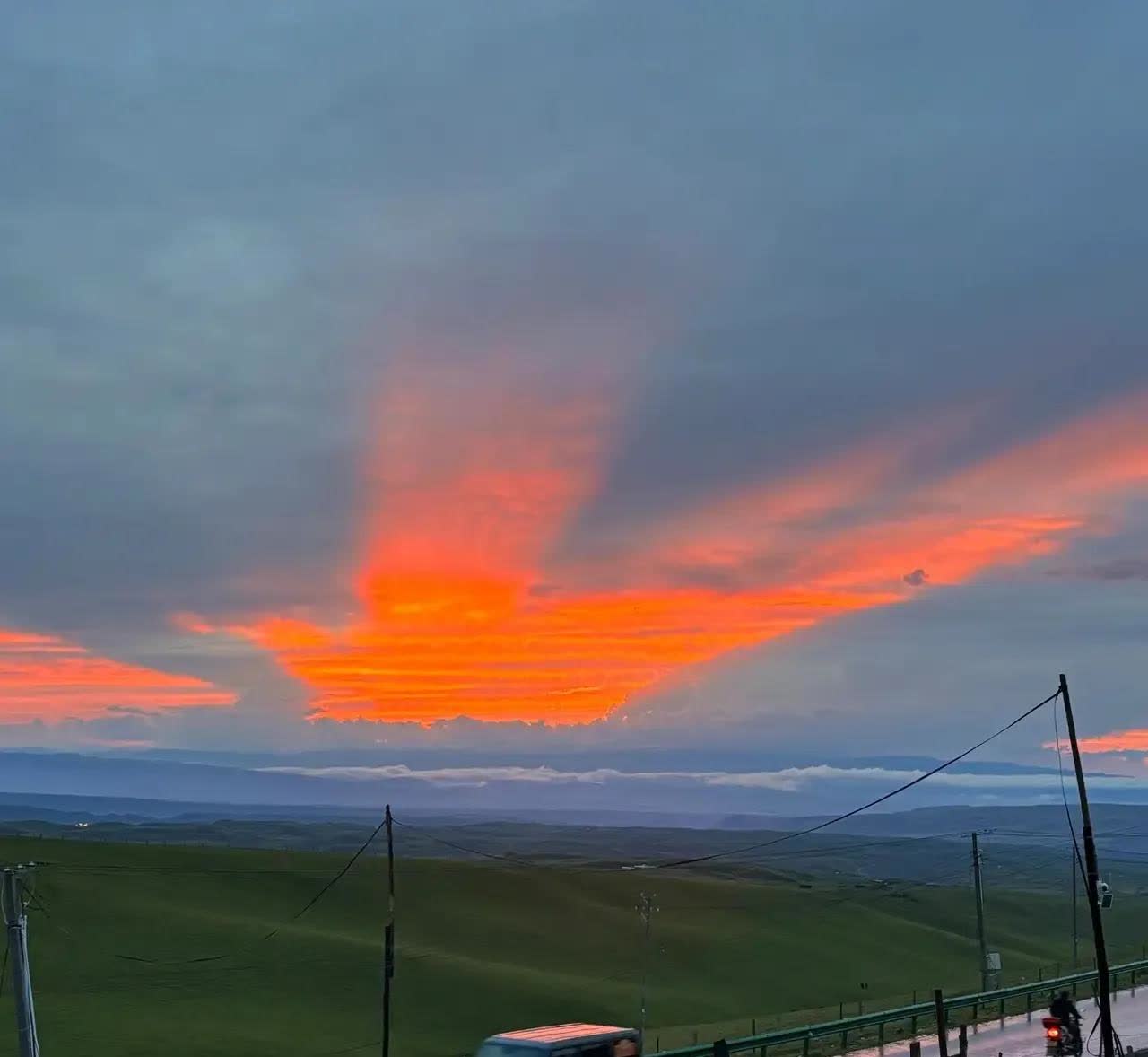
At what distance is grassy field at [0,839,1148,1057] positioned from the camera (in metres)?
61.8

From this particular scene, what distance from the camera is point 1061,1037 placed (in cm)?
3112

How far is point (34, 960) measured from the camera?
72312mm

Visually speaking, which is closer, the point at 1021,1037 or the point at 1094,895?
the point at 1094,895

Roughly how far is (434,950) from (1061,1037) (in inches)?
2478

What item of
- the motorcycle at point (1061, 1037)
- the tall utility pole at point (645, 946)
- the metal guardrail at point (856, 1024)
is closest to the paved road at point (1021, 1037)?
the metal guardrail at point (856, 1024)

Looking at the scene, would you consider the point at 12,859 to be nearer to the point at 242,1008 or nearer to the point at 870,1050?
the point at 242,1008

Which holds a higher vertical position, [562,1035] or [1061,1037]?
[562,1035]

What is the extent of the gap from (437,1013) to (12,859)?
52.4 meters

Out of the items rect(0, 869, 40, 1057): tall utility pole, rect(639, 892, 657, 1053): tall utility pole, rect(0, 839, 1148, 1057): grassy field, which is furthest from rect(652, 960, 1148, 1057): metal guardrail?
rect(639, 892, 657, 1053): tall utility pole

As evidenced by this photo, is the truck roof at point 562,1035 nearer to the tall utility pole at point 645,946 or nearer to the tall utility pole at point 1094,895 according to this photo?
the tall utility pole at point 1094,895

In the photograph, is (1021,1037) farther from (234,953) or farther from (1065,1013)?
(234,953)

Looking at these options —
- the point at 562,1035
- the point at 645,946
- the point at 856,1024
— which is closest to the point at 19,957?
the point at 562,1035

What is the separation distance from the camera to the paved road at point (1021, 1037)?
36.8 metres

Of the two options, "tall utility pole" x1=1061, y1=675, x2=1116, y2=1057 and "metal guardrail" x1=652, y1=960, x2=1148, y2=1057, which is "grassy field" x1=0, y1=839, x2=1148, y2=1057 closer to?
"metal guardrail" x1=652, y1=960, x2=1148, y2=1057
